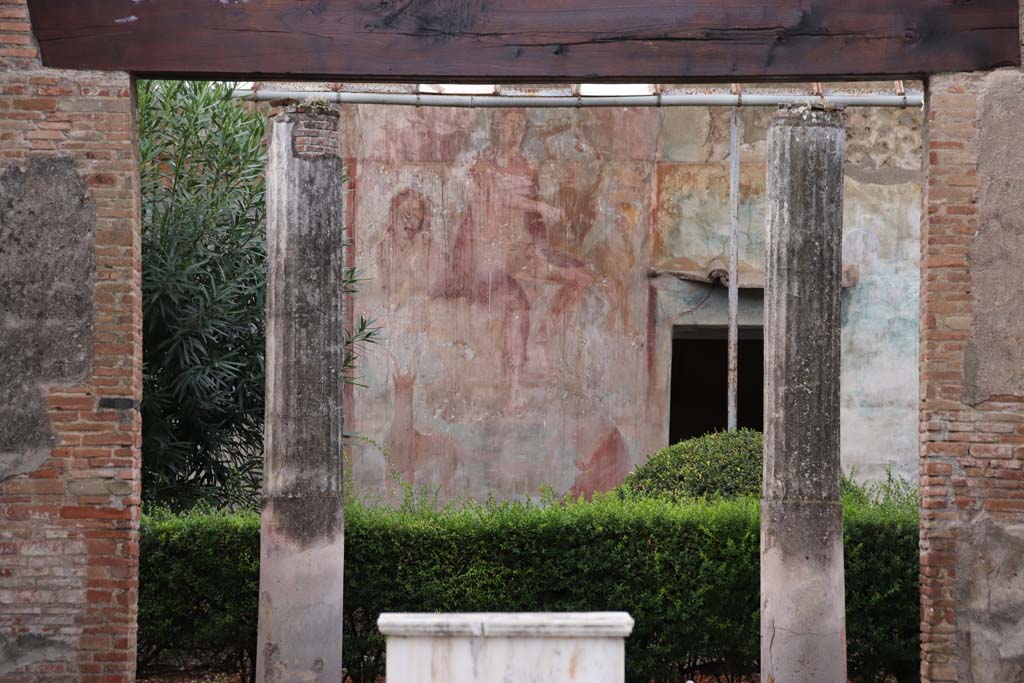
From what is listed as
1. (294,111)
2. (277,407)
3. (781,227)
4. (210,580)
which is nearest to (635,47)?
(781,227)

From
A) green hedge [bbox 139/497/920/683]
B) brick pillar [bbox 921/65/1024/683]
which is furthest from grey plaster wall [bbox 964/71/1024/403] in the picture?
green hedge [bbox 139/497/920/683]

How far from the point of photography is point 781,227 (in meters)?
7.38

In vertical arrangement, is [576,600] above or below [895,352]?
below

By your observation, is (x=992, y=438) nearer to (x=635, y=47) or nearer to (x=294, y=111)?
(x=635, y=47)

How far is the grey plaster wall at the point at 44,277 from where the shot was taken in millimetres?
7168

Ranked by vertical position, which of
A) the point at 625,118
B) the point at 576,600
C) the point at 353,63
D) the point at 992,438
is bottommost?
the point at 576,600

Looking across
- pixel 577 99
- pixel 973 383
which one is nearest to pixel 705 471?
pixel 973 383

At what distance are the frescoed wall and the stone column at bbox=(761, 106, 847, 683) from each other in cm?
710

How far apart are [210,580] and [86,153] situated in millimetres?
2838

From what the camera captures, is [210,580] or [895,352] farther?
[895,352]

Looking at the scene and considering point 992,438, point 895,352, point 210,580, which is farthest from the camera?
point 895,352

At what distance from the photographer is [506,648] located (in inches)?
217

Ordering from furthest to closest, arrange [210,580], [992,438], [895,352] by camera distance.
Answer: [895,352]
[210,580]
[992,438]

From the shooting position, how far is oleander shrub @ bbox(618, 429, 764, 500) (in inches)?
391
